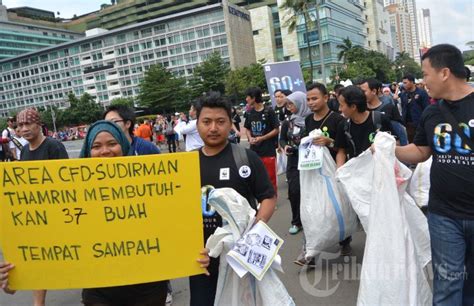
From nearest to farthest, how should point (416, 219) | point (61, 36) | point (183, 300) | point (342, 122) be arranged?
point (416, 219) < point (183, 300) < point (342, 122) < point (61, 36)

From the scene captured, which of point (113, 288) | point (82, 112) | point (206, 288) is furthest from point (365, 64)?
point (113, 288)

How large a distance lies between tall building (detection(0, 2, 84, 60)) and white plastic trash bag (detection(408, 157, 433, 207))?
402 feet

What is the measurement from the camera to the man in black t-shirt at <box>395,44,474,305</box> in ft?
7.57

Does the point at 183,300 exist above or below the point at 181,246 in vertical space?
below

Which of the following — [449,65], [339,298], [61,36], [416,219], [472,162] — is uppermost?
[61,36]

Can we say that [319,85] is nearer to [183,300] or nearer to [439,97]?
[439,97]

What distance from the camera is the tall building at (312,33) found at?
69938 millimetres

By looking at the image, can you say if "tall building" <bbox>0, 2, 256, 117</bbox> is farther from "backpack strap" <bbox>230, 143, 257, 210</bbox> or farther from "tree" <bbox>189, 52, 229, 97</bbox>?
"backpack strap" <bbox>230, 143, 257, 210</bbox>

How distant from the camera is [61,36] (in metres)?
125

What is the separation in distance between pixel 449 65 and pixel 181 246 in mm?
1776

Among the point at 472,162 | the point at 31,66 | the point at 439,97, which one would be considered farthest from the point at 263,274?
the point at 31,66

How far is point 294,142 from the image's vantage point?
16.1ft

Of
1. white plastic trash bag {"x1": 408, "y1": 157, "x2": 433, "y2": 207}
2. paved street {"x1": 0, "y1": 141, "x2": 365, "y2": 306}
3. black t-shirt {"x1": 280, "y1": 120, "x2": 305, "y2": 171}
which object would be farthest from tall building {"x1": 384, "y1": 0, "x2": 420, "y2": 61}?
white plastic trash bag {"x1": 408, "y1": 157, "x2": 433, "y2": 207}

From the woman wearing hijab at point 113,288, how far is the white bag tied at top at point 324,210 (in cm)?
180
